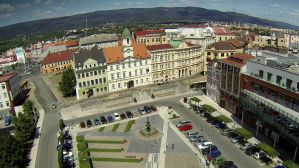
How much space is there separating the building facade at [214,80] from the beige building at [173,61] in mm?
26798

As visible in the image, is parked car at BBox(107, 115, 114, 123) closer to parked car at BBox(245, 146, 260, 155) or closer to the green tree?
the green tree

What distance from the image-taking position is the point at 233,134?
271 feet

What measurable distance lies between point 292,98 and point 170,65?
244 ft

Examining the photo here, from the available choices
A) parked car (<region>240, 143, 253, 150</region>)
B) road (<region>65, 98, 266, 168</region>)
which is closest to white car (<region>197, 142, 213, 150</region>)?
road (<region>65, 98, 266, 168</region>)

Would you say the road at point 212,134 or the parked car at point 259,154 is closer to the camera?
the parked car at point 259,154

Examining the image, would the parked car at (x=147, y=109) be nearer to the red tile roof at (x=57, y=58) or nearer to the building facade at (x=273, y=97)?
the building facade at (x=273, y=97)

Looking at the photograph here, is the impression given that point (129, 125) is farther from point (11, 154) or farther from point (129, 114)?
point (11, 154)

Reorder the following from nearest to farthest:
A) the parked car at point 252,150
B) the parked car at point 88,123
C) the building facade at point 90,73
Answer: the parked car at point 252,150 → the parked car at point 88,123 → the building facade at point 90,73

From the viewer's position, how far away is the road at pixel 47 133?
249 ft

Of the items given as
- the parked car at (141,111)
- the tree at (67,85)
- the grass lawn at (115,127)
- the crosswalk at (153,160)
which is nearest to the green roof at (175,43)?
the parked car at (141,111)

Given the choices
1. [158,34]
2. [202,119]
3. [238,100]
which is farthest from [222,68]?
[158,34]

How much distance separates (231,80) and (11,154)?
72323mm

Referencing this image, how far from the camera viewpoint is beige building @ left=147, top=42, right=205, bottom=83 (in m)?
132

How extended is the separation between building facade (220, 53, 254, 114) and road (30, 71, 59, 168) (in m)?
61.8
